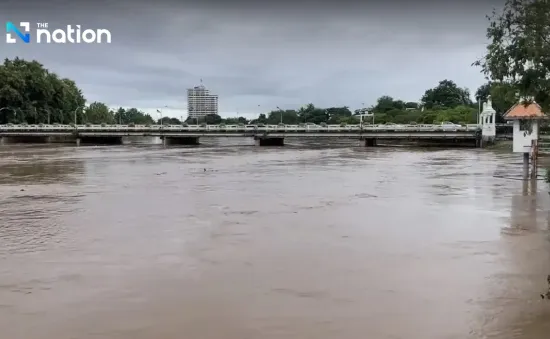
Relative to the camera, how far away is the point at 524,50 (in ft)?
28.1

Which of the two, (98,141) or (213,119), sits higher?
(213,119)

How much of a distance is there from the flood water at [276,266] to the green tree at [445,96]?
107818 millimetres

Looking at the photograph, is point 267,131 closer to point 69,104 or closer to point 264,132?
point 264,132

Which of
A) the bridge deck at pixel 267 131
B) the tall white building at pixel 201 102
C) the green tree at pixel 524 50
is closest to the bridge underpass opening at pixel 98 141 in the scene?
the bridge deck at pixel 267 131

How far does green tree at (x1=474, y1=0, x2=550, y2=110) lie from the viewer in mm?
8227

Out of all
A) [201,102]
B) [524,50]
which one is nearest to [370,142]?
[524,50]

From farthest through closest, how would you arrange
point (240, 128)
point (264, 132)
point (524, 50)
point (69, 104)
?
point (69, 104)
point (240, 128)
point (264, 132)
point (524, 50)

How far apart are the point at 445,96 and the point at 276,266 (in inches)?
4694

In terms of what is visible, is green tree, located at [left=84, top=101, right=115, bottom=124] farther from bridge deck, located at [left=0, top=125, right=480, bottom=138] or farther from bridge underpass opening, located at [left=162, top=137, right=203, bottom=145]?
bridge underpass opening, located at [left=162, top=137, right=203, bottom=145]

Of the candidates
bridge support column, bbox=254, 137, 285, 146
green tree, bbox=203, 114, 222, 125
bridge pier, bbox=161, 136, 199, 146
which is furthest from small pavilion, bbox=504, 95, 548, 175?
green tree, bbox=203, 114, 222, 125

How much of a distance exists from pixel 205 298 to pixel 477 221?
297 inches

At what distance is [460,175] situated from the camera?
2503cm

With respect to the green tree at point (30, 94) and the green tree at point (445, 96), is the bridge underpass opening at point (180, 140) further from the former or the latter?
the green tree at point (445, 96)

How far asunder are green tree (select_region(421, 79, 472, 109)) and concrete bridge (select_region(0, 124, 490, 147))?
5071cm
